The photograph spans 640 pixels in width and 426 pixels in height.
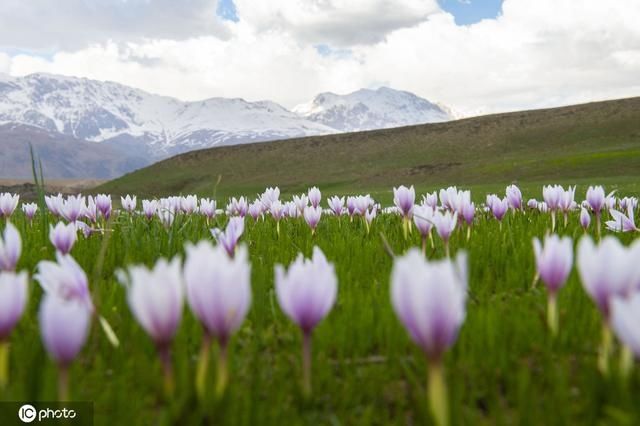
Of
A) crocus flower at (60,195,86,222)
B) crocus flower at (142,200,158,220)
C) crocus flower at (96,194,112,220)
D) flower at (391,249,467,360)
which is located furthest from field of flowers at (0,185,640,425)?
crocus flower at (142,200,158,220)

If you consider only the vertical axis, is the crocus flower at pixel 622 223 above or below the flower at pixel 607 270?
below

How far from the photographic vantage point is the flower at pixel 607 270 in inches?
49.4

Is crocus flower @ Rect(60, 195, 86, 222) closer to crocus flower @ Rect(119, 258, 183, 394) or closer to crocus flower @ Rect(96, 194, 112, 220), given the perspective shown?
crocus flower @ Rect(96, 194, 112, 220)

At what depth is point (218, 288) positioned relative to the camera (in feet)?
3.87

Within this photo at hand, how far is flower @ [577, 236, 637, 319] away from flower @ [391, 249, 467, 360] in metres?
0.41

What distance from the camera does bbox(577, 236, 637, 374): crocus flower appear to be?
1.26 metres

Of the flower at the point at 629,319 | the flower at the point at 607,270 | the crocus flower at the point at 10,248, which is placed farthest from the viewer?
the crocus flower at the point at 10,248

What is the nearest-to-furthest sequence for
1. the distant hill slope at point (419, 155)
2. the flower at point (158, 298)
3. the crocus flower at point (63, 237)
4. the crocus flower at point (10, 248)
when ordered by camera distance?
the flower at point (158, 298) < the crocus flower at point (10, 248) < the crocus flower at point (63, 237) < the distant hill slope at point (419, 155)

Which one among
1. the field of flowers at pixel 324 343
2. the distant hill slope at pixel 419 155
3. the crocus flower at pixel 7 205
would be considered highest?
the distant hill slope at pixel 419 155

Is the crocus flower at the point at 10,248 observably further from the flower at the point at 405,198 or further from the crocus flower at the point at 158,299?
the flower at the point at 405,198

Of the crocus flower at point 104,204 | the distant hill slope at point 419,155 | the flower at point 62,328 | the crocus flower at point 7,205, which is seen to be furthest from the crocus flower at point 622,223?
the distant hill slope at point 419,155

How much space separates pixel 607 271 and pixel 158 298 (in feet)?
3.28

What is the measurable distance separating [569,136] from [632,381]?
6563 centimetres

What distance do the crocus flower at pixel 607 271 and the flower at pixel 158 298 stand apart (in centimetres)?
93
